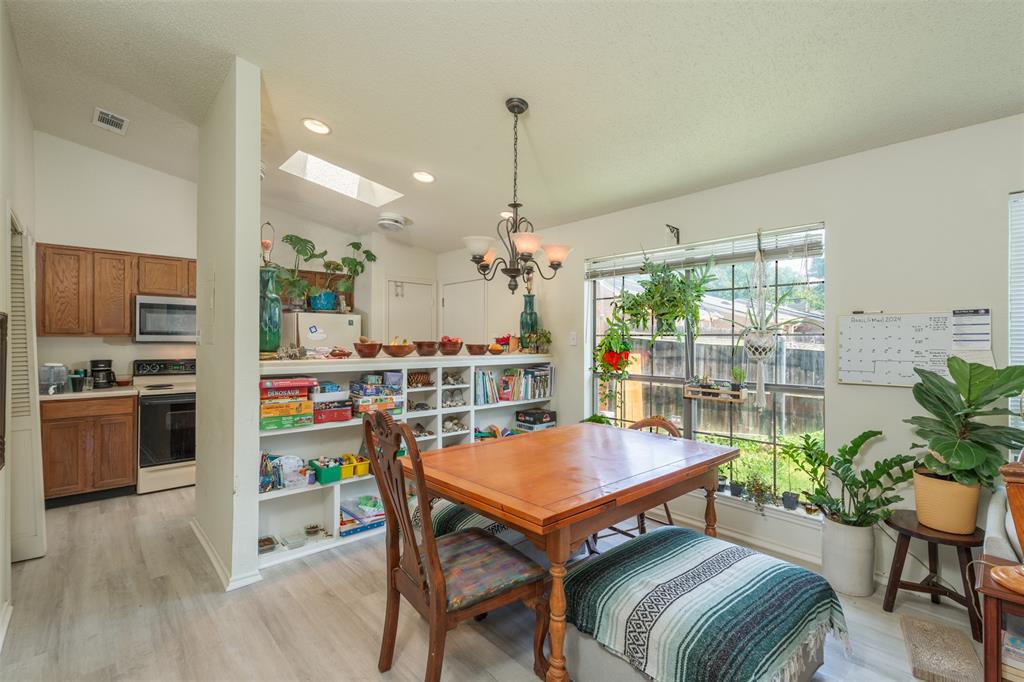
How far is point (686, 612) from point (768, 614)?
296 mm

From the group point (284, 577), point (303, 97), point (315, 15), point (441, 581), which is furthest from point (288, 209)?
point (441, 581)

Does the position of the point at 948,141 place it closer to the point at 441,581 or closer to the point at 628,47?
the point at 628,47

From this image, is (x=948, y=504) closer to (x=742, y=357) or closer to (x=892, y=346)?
(x=892, y=346)

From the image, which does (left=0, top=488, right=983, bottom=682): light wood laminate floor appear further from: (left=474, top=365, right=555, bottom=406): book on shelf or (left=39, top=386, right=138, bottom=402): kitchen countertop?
(left=474, top=365, right=555, bottom=406): book on shelf

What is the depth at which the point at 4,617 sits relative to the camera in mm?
2105

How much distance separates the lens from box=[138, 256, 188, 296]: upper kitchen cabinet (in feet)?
13.9

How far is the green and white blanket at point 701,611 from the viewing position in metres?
1.44

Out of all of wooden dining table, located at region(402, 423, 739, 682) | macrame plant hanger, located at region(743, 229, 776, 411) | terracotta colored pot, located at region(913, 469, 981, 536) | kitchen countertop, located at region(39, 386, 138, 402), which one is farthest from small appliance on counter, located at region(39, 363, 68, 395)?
terracotta colored pot, located at region(913, 469, 981, 536)

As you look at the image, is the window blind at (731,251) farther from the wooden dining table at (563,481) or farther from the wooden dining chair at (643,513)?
the wooden dining table at (563,481)

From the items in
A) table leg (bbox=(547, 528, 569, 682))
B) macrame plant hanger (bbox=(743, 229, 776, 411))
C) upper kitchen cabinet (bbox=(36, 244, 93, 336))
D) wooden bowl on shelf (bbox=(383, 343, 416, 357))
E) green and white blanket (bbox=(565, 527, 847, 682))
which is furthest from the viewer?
upper kitchen cabinet (bbox=(36, 244, 93, 336))

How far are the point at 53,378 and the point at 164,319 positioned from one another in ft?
3.04

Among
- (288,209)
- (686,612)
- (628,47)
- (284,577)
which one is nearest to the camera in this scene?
(686,612)

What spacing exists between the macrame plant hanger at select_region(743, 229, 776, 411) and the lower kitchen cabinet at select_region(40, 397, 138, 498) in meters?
5.10

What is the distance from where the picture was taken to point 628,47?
204 centimetres
